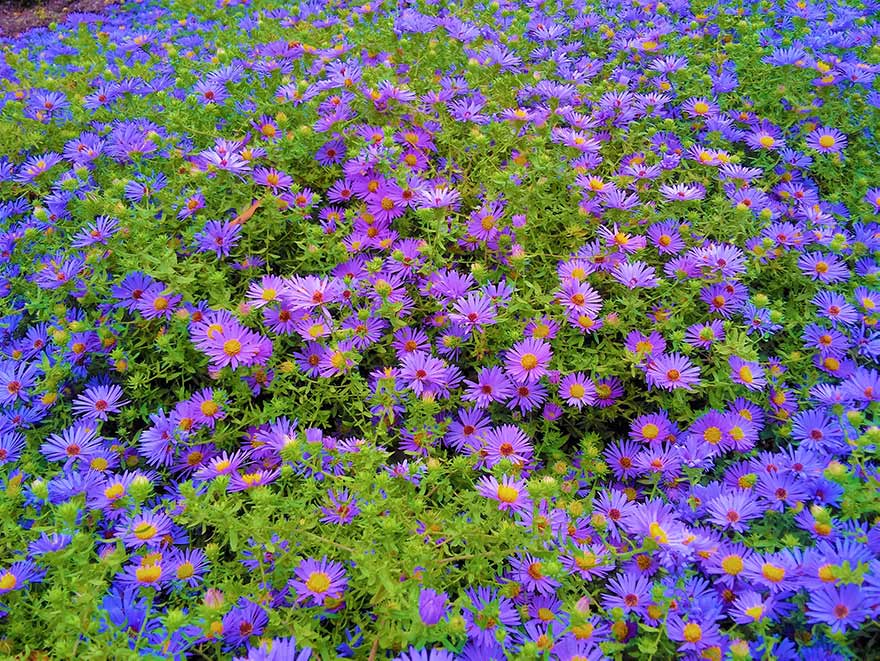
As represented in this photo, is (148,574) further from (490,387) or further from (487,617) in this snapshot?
(490,387)

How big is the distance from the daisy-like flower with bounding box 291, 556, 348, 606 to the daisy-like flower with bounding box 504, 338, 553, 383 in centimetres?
69

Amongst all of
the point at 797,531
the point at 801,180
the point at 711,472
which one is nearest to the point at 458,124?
the point at 801,180

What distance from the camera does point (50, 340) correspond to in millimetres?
2135

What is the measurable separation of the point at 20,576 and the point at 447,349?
117 cm

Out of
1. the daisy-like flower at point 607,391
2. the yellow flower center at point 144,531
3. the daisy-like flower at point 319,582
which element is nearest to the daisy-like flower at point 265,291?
the yellow flower center at point 144,531

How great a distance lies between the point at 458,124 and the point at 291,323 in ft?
3.48

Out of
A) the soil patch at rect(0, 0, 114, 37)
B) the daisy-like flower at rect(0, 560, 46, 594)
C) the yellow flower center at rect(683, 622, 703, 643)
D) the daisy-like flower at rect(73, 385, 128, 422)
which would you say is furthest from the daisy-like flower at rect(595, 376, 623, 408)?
the soil patch at rect(0, 0, 114, 37)

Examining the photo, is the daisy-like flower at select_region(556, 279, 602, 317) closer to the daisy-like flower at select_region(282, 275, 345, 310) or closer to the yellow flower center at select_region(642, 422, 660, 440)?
the yellow flower center at select_region(642, 422, 660, 440)

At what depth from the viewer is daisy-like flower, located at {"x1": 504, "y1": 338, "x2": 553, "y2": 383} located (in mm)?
1867

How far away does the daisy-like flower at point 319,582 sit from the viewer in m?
1.43

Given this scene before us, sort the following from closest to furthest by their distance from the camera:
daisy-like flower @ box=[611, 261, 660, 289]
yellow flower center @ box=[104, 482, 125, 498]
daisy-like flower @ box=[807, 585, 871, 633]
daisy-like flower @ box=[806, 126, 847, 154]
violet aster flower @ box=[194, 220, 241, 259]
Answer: daisy-like flower @ box=[807, 585, 871, 633], yellow flower center @ box=[104, 482, 125, 498], daisy-like flower @ box=[611, 261, 660, 289], violet aster flower @ box=[194, 220, 241, 259], daisy-like flower @ box=[806, 126, 847, 154]

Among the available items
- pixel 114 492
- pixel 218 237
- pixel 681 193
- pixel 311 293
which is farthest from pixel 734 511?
pixel 218 237

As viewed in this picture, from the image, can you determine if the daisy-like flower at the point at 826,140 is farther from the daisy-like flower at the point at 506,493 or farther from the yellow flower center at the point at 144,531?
the yellow flower center at the point at 144,531

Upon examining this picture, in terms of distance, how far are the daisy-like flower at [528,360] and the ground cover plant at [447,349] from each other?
14 millimetres
